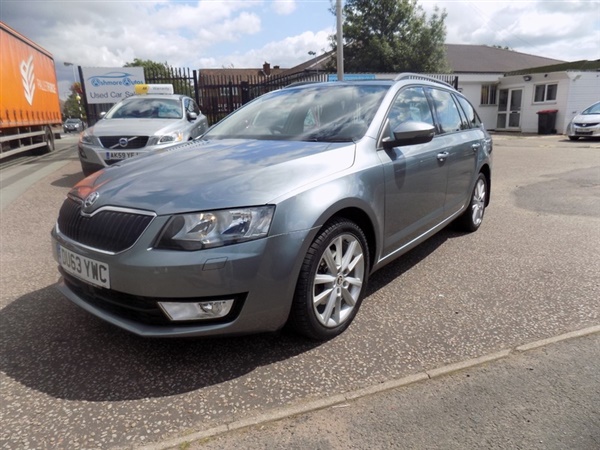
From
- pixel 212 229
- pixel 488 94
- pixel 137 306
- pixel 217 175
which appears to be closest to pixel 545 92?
pixel 488 94

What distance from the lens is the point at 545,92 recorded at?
23.2 metres

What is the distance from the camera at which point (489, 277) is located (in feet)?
12.6

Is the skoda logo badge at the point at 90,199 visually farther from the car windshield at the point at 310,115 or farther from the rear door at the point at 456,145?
the rear door at the point at 456,145

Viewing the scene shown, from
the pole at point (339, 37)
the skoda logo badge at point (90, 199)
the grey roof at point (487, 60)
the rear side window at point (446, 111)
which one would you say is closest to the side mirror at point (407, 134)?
the rear side window at point (446, 111)

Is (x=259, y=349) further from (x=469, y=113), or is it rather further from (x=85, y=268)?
(x=469, y=113)

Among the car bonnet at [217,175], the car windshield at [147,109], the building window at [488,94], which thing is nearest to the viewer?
the car bonnet at [217,175]

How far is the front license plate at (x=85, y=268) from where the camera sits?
2.37m

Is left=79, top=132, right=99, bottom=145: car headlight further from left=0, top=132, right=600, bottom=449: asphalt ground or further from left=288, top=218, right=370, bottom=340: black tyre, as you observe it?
left=288, top=218, right=370, bottom=340: black tyre

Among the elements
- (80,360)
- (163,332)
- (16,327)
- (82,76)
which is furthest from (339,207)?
(82,76)

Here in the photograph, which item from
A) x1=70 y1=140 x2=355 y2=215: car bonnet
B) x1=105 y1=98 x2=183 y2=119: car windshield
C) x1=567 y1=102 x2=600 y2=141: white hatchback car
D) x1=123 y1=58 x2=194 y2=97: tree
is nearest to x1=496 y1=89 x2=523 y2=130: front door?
x1=567 y1=102 x2=600 y2=141: white hatchback car

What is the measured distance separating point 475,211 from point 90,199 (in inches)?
164

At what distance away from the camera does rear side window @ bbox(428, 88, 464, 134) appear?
421cm

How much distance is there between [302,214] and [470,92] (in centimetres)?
2615

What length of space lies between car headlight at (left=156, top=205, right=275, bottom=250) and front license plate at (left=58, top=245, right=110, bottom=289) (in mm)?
390
